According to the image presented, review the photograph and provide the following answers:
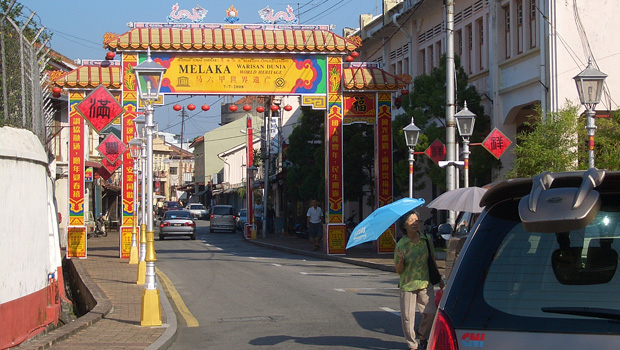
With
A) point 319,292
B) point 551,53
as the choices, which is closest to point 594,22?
point 551,53

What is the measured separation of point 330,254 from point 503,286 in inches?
877

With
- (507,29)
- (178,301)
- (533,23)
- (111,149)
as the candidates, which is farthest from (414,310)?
(507,29)

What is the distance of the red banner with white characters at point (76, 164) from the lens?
79.9 feet

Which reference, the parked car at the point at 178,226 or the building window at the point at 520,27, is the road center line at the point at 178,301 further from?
the parked car at the point at 178,226

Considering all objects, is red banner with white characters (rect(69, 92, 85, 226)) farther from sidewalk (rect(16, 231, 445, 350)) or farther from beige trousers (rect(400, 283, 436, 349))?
beige trousers (rect(400, 283, 436, 349))

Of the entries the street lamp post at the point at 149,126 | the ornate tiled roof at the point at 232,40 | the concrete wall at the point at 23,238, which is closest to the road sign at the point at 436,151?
the ornate tiled roof at the point at 232,40

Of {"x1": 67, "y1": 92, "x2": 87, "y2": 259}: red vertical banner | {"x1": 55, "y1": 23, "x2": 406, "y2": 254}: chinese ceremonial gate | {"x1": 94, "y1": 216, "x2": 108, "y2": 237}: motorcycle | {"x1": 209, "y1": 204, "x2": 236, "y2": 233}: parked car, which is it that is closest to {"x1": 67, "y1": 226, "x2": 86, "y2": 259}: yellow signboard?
{"x1": 67, "y1": 92, "x2": 87, "y2": 259}: red vertical banner

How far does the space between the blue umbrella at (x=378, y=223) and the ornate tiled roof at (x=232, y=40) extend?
51.8 feet

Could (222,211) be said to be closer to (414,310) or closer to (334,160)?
(334,160)

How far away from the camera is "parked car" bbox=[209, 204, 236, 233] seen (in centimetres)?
4950

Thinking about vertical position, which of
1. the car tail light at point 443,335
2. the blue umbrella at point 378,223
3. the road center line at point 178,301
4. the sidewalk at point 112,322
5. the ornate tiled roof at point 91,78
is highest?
the ornate tiled roof at point 91,78

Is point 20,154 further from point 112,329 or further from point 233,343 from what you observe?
point 233,343

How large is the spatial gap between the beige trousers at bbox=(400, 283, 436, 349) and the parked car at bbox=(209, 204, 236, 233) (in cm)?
4125

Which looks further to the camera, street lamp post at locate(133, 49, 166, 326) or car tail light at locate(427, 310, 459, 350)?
street lamp post at locate(133, 49, 166, 326)
